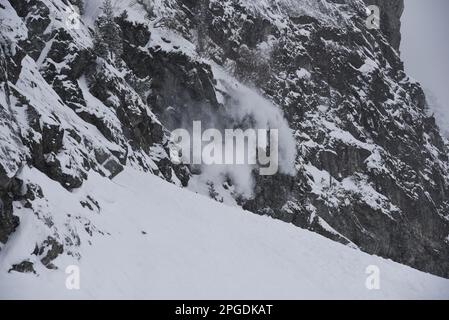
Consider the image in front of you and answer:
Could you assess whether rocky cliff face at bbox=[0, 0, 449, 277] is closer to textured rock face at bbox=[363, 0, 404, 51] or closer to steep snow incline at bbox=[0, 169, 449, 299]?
textured rock face at bbox=[363, 0, 404, 51]

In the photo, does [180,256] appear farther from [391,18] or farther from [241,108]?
[391,18]

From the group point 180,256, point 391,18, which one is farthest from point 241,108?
point 391,18

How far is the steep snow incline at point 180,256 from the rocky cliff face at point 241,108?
640 millimetres

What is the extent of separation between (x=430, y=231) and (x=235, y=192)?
150 feet

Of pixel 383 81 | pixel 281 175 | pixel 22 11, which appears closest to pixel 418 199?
pixel 383 81

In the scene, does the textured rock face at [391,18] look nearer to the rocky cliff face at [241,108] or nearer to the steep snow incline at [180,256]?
the rocky cliff face at [241,108]

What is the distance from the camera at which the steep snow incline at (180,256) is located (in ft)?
61.3

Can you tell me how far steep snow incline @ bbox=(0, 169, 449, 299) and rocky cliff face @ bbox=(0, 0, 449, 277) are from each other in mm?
640

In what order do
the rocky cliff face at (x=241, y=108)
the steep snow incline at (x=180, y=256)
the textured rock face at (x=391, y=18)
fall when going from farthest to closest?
the textured rock face at (x=391, y=18)
the rocky cliff face at (x=241, y=108)
the steep snow incline at (x=180, y=256)

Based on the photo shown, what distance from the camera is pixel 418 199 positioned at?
323ft

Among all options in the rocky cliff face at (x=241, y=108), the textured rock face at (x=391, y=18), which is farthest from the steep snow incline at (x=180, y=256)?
the textured rock face at (x=391, y=18)

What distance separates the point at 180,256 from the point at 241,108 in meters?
50.0

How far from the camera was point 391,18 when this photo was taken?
124938 millimetres

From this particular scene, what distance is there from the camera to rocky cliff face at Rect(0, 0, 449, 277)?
83.5 feet
